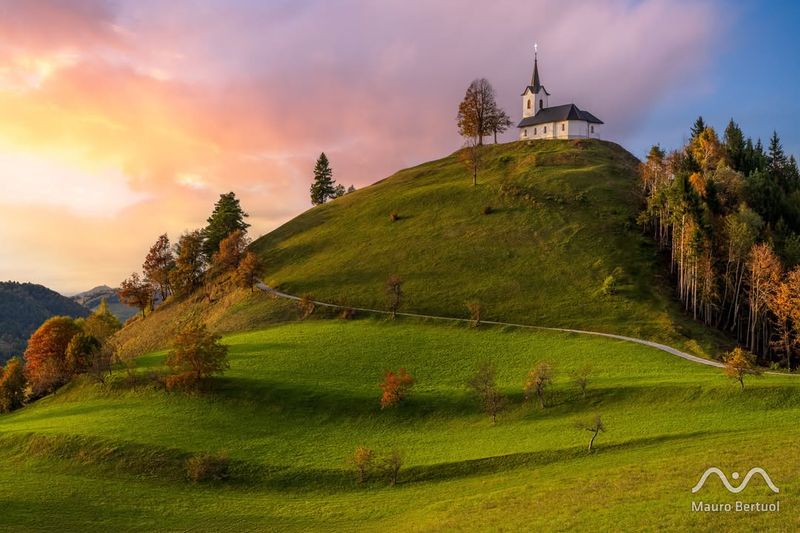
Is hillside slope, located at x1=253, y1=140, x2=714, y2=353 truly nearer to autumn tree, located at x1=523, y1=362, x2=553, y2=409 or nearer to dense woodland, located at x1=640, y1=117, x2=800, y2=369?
dense woodland, located at x1=640, y1=117, x2=800, y2=369

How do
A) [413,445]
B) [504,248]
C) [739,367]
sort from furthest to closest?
[504,248]
[739,367]
[413,445]

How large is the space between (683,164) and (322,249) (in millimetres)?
75314

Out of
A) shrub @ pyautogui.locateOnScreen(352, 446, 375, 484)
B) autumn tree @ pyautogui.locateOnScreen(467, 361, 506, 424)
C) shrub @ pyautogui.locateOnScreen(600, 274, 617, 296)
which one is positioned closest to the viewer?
shrub @ pyautogui.locateOnScreen(352, 446, 375, 484)

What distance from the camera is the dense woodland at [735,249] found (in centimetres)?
7756

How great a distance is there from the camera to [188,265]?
120312 millimetres

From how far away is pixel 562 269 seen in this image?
3831 inches

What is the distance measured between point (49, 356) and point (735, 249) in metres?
104

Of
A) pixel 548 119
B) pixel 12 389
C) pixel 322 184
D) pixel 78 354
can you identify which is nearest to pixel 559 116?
pixel 548 119

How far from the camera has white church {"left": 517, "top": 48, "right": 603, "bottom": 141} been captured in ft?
532

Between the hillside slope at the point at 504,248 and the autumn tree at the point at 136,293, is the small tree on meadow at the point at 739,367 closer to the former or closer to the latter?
the hillside slope at the point at 504,248

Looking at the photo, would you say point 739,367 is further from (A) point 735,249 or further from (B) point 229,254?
(B) point 229,254

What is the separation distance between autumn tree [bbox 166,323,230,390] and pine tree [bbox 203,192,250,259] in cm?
6421

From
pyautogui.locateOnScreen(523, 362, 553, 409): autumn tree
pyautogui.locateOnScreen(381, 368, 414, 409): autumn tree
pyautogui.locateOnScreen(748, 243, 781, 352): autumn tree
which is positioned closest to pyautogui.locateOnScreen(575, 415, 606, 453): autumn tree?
pyautogui.locateOnScreen(523, 362, 553, 409): autumn tree

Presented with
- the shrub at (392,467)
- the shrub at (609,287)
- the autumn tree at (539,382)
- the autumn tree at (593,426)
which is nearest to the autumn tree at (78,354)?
the shrub at (392,467)
